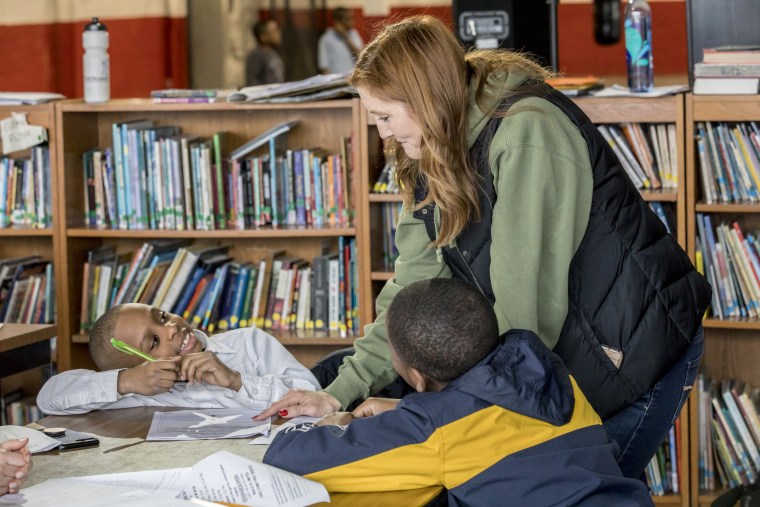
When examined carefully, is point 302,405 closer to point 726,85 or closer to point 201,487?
point 201,487

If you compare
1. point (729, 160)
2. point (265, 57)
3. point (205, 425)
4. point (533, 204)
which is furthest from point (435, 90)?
point (265, 57)

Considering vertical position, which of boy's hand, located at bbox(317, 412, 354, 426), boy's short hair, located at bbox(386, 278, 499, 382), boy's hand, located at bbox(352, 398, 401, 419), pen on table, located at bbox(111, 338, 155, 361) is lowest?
boy's hand, located at bbox(317, 412, 354, 426)

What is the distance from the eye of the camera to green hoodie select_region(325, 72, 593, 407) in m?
1.73

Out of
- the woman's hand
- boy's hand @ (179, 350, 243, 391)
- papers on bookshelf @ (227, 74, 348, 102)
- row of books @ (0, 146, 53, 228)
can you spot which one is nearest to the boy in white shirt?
boy's hand @ (179, 350, 243, 391)

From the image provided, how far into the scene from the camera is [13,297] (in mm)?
3486

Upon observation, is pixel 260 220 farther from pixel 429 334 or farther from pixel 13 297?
pixel 429 334

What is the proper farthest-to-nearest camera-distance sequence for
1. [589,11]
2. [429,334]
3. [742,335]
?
[589,11] → [742,335] → [429,334]

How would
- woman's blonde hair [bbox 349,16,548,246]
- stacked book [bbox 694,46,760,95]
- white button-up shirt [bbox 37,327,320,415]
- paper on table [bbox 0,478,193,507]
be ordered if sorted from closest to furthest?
paper on table [bbox 0,478,193,507] < woman's blonde hair [bbox 349,16,548,246] < white button-up shirt [bbox 37,327,320,415] < stacked book [bbox 694,46,760,95]

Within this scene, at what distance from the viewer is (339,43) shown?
21.2ft

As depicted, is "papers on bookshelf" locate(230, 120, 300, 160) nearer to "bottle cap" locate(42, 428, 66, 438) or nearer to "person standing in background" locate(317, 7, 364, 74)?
"bottle cap" locate(42, 428, 66, 438)

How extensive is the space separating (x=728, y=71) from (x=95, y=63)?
1.96 m

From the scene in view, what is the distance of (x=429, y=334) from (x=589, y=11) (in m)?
5.00

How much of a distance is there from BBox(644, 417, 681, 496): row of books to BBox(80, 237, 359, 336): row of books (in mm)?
1019

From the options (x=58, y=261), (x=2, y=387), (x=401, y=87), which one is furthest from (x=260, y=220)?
(x=401, y=87)
